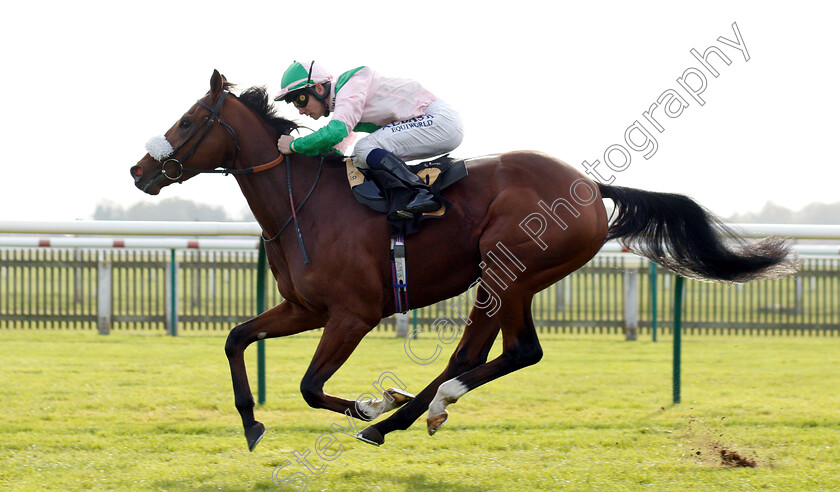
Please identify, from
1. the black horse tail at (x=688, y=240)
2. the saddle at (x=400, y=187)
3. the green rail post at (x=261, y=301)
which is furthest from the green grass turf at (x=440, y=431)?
the saddle at (x=400, y=187)

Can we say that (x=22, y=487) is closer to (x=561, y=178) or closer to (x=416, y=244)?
(x=416, y=244)

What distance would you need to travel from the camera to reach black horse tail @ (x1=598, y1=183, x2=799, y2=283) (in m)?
4.59

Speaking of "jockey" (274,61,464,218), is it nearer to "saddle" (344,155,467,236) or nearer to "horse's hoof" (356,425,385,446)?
"saddle" (344,155,467,236)

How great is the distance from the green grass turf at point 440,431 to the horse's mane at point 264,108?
5.90ft

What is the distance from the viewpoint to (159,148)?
14.3ft

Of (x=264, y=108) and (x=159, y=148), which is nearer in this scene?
(x=159, y=148)

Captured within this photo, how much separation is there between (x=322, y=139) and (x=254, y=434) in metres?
1.52

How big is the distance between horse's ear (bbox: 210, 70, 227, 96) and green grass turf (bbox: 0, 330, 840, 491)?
6.46 ft

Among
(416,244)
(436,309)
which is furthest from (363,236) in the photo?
(436,309)

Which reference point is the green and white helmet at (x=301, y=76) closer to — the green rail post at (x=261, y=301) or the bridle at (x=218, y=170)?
the bridle at (x=218, y=170)

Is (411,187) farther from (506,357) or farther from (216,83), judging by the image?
(216,83)

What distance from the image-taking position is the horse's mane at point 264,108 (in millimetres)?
4641

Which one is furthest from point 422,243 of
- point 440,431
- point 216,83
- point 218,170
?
point 440,431

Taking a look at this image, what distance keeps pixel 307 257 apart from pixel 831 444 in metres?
3.29
